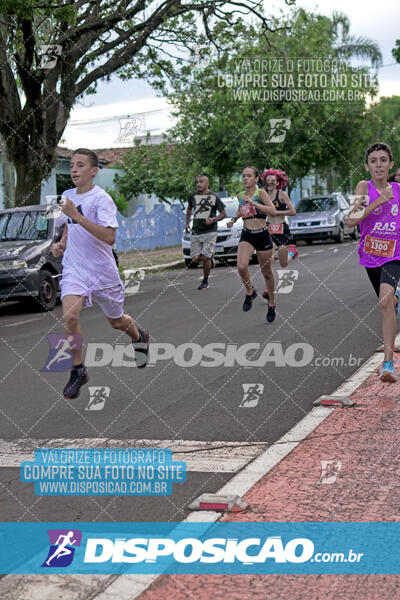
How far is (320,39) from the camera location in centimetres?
4091

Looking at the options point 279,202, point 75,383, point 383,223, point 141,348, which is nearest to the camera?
point 75,383

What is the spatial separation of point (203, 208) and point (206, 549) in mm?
13091

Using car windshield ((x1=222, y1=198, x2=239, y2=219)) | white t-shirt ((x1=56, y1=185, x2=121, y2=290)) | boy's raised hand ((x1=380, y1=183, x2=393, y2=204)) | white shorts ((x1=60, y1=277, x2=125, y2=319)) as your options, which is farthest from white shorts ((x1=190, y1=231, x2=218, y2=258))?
white t-shirt ((x1=56, y1=185, x2=121, y2=290))

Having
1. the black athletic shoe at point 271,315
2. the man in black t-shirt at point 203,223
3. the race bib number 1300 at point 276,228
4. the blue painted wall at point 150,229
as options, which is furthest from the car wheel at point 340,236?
the black athletic shoe at point 271,315

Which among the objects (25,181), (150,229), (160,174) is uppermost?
(160,174)

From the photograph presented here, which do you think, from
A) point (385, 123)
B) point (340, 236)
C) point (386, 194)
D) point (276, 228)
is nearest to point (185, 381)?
point (386, 194)

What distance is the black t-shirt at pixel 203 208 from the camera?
16625 mm

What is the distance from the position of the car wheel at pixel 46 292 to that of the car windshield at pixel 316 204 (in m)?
18.4

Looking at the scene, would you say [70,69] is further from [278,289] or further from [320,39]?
[320,39]

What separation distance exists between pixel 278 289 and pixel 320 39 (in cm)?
2754

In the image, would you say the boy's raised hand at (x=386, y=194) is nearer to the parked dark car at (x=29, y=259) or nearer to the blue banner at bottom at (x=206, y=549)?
the blue banner at bottom at (x=206, y=549)

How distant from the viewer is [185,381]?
8016mm

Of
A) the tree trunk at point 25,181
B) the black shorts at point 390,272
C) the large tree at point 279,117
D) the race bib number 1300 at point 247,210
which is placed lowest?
the black shorts at point 390,272

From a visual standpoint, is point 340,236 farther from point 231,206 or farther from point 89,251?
point 89,251
